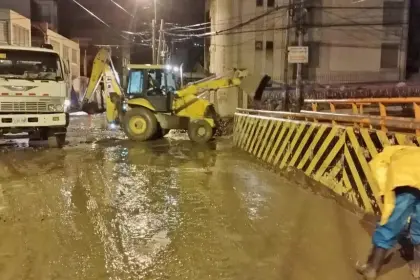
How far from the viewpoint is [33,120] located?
1216 centimetres

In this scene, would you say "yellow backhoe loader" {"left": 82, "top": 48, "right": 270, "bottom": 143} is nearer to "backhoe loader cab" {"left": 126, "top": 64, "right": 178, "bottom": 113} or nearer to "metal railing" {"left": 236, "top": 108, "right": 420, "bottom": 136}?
"backhoe loader cab" {"left": 126, "top": 64, "right": 178, "bottom": 113}

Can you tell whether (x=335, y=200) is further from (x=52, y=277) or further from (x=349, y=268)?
(x=52, y=277)

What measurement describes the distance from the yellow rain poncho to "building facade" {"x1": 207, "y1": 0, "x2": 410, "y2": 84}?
21964 mm

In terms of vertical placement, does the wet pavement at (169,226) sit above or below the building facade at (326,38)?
below

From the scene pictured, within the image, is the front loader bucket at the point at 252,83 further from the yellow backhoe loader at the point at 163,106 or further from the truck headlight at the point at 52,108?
the truck headlight at the point at 52,108

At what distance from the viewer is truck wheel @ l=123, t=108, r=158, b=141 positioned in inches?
615

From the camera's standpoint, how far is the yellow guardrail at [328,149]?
6125mm

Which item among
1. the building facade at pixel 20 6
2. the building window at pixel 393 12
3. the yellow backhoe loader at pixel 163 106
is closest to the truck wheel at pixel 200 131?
the yellow backhoe loader at pixel 163 106

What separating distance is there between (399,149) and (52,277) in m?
3.31

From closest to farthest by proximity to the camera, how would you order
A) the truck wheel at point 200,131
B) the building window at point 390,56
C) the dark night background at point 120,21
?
the truck wheel at point 200,131, the building window at point 390,56, the dark night background at point 120,21

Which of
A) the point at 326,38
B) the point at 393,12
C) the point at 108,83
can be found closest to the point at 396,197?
the point at 108,83

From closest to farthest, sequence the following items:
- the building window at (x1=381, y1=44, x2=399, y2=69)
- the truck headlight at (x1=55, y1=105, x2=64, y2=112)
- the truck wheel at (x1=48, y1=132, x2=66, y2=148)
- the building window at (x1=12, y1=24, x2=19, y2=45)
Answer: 1. the truck headlight at (x1=55, y1=105, x2=64, y2=112)
2. the truck wheel at (x1=48, y1=132, x2=66, y2=148)
3. the building window at (x1=381, y1=44, x2=399, y2=69)
4. the building window at (x1=12, y1=24, x2=19, y2=45)

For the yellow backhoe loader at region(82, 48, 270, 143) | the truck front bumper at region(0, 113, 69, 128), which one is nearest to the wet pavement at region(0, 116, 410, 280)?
the truck front bumper at region(0, 113, 69, 128)

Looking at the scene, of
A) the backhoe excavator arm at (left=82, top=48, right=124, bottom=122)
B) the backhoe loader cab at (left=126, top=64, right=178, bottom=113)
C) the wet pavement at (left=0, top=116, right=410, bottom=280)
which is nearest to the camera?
the wet pavement at (left=0, top=116, right=410, bottom=280)
